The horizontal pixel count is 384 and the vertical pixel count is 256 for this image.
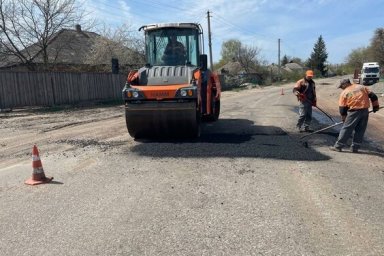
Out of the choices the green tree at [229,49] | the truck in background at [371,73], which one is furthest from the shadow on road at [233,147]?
the green tree at [229,49]

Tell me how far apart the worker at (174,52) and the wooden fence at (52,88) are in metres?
10.7

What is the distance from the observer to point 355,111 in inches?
330

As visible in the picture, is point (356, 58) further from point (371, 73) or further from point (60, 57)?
point (60, 57)

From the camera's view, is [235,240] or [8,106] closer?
[235,240]

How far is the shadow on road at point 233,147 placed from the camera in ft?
25.7

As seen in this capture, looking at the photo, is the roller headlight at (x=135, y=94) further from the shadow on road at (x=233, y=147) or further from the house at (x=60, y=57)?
the house at (x=60, y=57)

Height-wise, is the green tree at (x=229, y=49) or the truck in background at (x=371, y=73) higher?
the green tree at (x=229, y=49)

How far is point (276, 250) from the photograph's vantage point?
389cm

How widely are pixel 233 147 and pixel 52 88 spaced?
553 inches

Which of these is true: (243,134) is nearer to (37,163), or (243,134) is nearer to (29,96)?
(37,163)

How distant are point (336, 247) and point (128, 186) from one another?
3102 millimetres

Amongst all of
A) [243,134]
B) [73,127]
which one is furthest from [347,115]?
[73,127]

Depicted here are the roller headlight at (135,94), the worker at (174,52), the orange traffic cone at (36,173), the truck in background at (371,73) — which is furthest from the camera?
the truck in background at (371,73)

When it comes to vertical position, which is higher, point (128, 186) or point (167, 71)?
point (167, 71)
